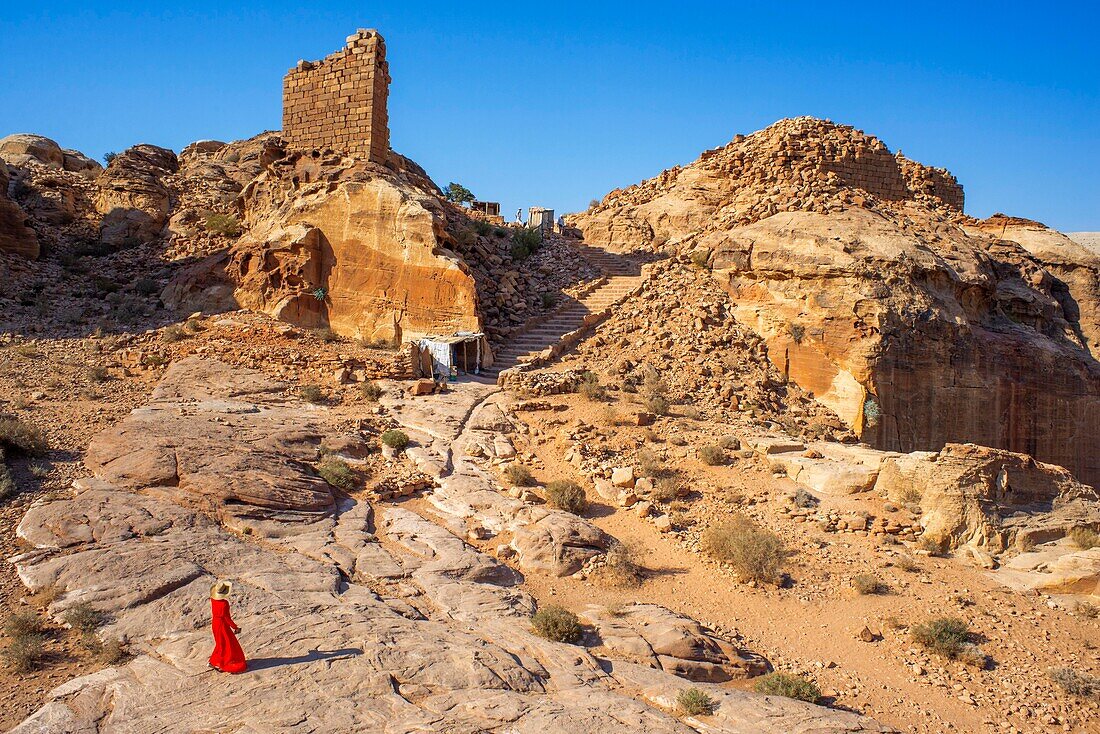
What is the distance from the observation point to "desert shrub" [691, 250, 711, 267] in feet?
52.5

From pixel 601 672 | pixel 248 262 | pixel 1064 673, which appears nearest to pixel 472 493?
pixel 601 672

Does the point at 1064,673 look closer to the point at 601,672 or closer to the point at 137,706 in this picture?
the point at 601,672

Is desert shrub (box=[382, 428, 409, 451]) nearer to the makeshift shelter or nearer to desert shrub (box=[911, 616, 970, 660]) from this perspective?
the makeshift shelter

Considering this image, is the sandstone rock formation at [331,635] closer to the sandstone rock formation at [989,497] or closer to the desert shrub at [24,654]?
the desert shrub at [24,654]

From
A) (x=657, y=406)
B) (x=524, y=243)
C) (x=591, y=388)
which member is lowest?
(x=657, y=406)

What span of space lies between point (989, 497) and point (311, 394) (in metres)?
9.69

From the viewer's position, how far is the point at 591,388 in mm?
12484

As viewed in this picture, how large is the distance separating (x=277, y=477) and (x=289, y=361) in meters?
4.47

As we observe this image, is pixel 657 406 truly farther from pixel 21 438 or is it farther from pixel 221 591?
pixel 21 438

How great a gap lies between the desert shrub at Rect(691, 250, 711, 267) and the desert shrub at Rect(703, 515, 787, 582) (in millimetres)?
8265

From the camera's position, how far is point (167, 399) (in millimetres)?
10891

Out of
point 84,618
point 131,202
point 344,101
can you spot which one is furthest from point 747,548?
point 131,202

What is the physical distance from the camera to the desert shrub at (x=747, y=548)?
26.7 feet

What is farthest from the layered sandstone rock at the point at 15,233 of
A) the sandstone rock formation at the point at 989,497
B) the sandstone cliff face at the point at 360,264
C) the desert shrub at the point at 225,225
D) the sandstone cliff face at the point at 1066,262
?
the sandstone cliff face at the point at 1066,262
